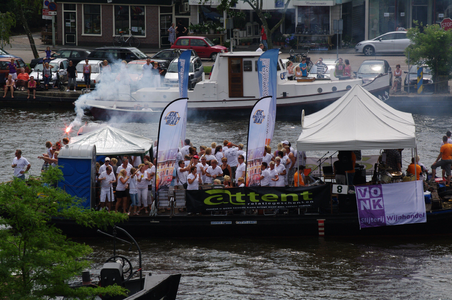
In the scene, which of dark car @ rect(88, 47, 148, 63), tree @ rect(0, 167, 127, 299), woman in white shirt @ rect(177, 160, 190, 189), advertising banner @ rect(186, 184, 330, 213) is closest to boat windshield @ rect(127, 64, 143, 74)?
dark car @ rect(88, 47, 148, 63)

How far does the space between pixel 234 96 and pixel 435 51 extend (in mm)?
9984

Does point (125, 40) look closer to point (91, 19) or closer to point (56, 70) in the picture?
point (91, 19)

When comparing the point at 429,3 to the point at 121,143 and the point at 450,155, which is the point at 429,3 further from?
the point at 121,143

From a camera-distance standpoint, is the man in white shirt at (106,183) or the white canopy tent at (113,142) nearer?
the man in white shirt at (106,183)

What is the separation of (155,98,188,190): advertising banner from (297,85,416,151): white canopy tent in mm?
2958

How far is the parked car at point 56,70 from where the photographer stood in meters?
31.4

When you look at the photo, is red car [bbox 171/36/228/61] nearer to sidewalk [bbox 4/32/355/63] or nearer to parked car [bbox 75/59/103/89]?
sidewalk [bbox 4/32/355/63]

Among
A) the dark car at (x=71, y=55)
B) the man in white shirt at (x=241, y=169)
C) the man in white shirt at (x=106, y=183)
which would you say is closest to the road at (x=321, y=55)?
the dark car at (x=71, y=55)

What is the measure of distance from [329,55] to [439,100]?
12354 mm

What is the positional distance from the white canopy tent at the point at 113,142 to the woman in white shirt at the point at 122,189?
120 cm

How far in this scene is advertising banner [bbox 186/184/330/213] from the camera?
12.9 m

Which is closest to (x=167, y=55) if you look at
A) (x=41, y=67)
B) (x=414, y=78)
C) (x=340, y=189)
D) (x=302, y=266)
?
(x=41, y=67)

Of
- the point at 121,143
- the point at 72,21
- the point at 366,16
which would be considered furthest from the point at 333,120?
the point at 72,21

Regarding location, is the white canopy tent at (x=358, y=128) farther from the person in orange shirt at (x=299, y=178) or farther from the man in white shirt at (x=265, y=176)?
the man in white shirt at (x=265, y=176)
